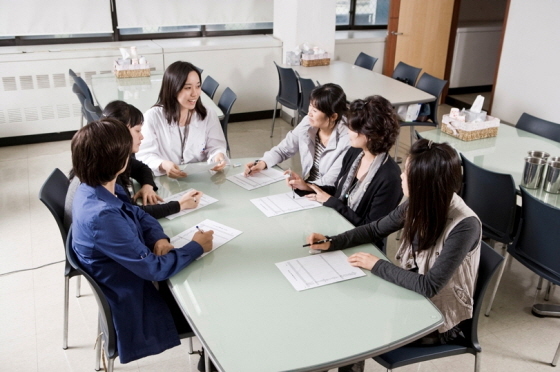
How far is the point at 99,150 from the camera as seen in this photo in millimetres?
1850

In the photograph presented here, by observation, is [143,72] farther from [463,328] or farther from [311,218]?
[463,328]

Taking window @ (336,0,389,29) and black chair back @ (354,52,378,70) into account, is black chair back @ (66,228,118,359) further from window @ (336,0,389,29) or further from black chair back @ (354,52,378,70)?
window @ (336,0,389,29)

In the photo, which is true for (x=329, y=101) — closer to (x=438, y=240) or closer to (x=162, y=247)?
(x=438, y=240)

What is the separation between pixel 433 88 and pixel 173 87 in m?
2.91

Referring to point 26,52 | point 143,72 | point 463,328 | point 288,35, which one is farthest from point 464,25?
point 463,328

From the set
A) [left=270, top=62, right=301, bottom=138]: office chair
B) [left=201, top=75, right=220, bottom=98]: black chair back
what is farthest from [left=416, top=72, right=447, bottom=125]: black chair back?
[left=201, top=75, right=220, bottom=98]: black chair back

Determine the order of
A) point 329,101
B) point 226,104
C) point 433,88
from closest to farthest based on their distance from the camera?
point 329,101 < point 226,104 < point 433,88

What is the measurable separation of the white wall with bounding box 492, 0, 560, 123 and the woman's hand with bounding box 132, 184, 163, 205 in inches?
178

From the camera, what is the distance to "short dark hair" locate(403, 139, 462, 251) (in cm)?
191

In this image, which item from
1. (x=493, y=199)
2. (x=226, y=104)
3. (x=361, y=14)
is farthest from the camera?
(x=361, y=14)

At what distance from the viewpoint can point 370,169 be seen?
2564 millimetres

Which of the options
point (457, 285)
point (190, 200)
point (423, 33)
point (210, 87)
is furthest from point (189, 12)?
point (457, 285)

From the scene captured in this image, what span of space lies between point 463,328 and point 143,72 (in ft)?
13.6

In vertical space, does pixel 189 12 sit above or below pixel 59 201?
above
